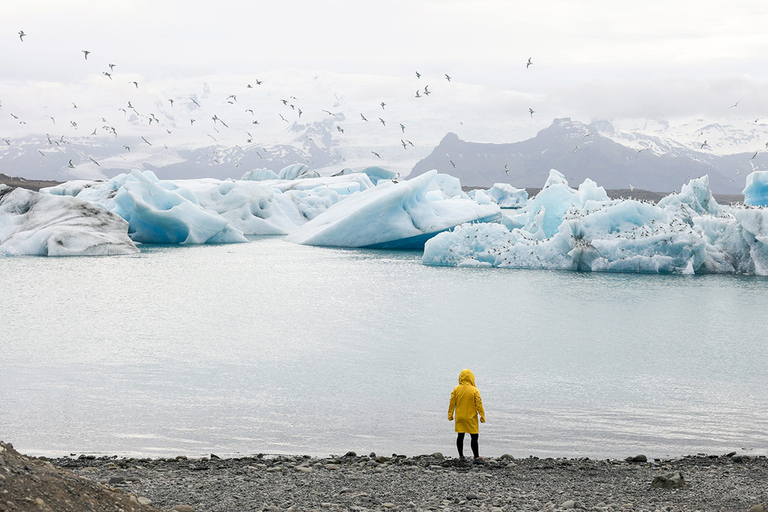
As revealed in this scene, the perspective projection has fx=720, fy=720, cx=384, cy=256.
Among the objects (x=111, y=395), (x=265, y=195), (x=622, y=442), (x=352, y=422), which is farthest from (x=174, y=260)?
(x=622, y=442)

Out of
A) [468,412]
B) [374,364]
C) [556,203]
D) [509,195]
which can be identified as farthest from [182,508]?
[509,195]

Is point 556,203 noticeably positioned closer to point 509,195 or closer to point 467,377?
point 467,377

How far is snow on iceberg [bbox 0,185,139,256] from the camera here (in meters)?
22.2

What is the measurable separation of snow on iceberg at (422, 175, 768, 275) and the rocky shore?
1385 cm

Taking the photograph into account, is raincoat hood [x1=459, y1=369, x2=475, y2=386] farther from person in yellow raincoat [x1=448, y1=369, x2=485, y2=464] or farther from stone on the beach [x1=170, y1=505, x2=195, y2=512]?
stone on the beach [x1=170, y1=505, x2=195, y2=512]

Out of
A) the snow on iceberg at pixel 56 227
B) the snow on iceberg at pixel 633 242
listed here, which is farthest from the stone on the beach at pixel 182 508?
the snow on iceberg at pixel 56 227

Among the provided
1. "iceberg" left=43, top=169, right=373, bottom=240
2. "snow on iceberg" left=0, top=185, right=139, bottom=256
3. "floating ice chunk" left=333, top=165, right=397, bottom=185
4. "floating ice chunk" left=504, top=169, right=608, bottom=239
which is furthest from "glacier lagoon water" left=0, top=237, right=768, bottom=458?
"floating ice chunk" left=333, top=165, right=397, bottom=185

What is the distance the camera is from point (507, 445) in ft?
19.7

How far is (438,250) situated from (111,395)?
46.8 ft

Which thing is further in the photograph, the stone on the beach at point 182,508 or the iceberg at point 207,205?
the iceberg at point 207,205

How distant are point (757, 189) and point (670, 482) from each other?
23.8 metres

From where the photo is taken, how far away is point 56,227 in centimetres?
2247

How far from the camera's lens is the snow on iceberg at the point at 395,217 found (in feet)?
78.5

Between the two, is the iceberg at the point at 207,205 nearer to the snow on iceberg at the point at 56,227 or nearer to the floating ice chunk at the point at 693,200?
the snow on iceberg at the point at 56,227
